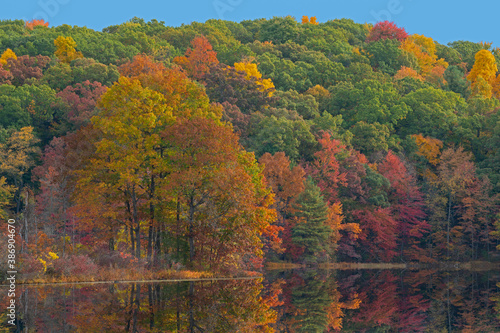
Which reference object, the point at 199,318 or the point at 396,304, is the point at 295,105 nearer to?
the point at 396,304

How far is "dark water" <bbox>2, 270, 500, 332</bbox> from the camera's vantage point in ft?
60.5

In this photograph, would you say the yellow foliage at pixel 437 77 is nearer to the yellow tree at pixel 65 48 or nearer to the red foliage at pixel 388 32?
the red foliage at pixel 388 32

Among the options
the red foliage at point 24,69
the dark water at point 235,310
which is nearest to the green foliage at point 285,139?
the red foliage at point 24,69

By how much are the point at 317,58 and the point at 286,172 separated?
62.1m

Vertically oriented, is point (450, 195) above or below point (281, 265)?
above

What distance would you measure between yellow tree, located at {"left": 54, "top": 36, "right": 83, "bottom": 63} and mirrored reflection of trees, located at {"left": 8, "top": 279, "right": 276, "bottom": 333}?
77.7 metres

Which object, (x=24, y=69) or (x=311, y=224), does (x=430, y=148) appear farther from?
(x=24, y=69)

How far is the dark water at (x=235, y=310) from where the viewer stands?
60.5 ft

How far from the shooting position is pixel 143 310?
821 inches

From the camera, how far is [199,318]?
19.5 metres

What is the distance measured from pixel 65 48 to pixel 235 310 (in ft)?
294

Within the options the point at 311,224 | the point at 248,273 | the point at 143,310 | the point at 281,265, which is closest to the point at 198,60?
the point at 311,224

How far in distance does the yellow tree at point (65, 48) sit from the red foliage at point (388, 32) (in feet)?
261

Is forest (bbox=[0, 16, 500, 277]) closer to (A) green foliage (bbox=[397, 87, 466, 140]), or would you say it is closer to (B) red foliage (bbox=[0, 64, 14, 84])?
(A) green foliage (bbox=[397, 87, 466, 140])
